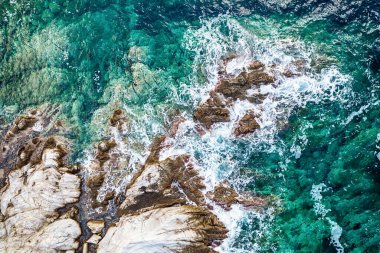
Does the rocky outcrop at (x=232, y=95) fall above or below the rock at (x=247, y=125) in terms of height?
above

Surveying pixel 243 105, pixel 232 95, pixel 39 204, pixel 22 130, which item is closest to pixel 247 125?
pixel 243 105

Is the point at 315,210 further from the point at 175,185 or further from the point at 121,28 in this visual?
the point at 121,28

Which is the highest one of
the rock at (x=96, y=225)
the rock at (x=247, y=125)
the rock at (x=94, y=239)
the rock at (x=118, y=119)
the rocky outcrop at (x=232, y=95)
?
the rocky outcrop at (x=232, y=95)

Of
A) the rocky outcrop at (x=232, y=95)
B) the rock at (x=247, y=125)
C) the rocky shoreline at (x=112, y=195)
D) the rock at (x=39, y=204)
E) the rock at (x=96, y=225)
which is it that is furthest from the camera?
the rocky outcrop at (x=232, y=95)

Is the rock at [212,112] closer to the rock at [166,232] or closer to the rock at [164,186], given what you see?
the rock at [164,186]

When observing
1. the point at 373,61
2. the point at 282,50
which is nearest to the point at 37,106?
the point at 282,50

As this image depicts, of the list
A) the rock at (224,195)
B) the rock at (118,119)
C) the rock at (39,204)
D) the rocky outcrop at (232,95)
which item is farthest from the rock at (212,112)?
the rock at (39,204)
